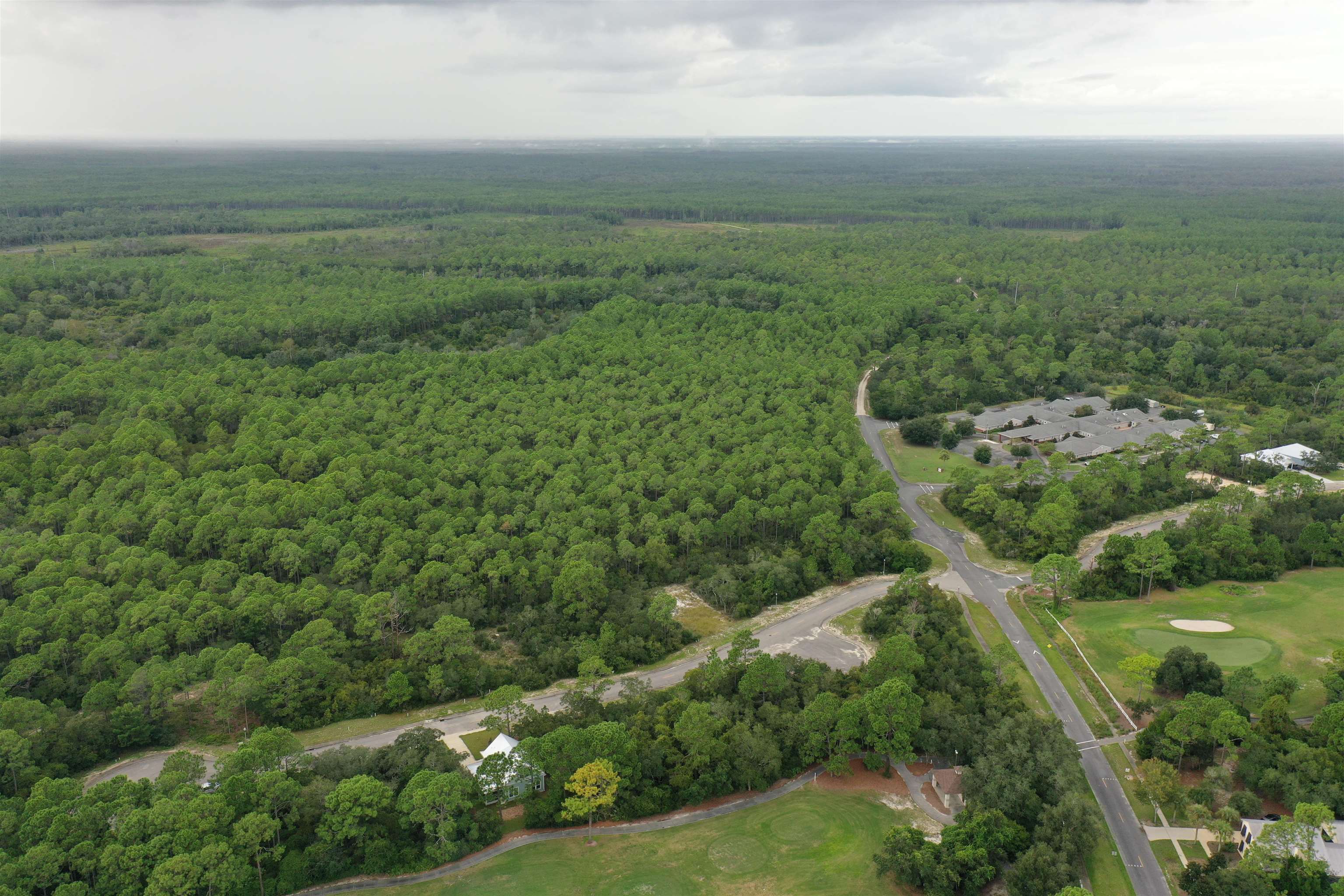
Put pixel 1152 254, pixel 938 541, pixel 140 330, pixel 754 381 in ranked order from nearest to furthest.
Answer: pixel 938 541 < pixel 754 381 < pixel 140 330 < pixel 1152 254

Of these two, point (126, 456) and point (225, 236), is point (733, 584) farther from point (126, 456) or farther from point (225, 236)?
point (225, 236)

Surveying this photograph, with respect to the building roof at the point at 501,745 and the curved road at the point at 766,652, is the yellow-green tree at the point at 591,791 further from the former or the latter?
the curved road at the point at 766,652

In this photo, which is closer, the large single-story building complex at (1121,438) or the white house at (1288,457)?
the white house at (1288,457)

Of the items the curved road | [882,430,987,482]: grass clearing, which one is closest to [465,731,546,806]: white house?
the curved road

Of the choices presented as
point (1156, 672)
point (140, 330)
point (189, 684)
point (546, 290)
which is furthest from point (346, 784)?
point (546, 290)

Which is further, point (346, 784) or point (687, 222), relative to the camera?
point (687, 222)

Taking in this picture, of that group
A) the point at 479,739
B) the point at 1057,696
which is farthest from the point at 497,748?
the point at 1057,696

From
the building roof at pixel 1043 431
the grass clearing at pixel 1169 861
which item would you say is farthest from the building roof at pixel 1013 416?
the grass clearing at pixel 1169 861

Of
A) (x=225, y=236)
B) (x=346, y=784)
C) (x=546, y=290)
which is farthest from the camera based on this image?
(x=225, y=236)
